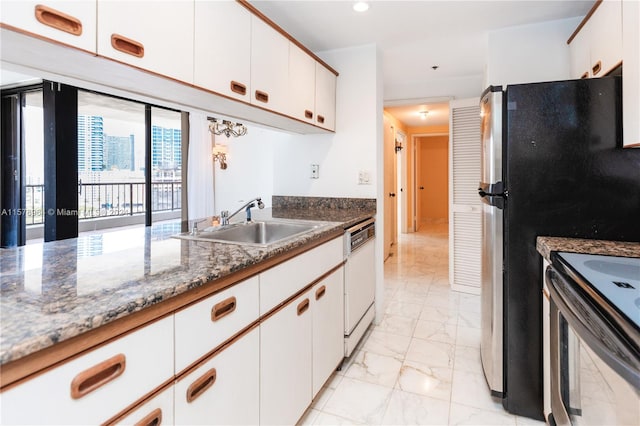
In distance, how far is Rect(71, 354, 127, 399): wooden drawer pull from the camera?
632 mm

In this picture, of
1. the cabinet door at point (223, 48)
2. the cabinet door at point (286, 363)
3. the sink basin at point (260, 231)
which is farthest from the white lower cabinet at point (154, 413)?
the cabinet door at point (223, 48)

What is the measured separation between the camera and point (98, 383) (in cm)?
67

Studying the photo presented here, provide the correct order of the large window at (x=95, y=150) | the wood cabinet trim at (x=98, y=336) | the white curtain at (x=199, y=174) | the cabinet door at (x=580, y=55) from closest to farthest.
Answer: the wood cabinet trim at (x=98, y=336) < the cabinet door at (x=580, y=55) < the large window at (x=95, y=150) < the white curtain at (x=199, y=174)

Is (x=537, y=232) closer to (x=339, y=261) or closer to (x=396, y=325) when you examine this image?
(x=339, y=261)

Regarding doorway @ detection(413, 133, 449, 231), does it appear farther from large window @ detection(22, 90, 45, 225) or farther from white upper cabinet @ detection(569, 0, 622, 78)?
large window @ detection(22, 90, 45, 225)

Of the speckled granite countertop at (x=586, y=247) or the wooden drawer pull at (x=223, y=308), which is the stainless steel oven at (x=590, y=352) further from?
the wooden drawer pull at (x=223, y=308)

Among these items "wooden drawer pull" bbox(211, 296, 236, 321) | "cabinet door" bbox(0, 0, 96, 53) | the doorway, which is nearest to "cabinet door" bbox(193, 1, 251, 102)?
"cabinet door" bbox(0, 0, 96, 53)

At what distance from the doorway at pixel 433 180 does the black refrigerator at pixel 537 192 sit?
7.31 meters

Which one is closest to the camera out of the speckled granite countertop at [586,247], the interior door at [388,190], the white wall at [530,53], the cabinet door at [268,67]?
the speckled granite countertop at [586,247]

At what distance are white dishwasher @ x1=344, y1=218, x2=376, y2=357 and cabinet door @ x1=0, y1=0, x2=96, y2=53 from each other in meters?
1.51

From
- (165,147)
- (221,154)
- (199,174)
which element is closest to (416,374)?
(221,154)

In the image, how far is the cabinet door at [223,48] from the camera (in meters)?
1.44

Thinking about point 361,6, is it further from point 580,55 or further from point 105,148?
point 105,148

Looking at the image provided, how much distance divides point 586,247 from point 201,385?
5.17ft
